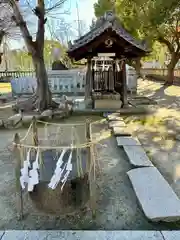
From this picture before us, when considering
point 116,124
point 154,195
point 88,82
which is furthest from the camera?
point 88,82

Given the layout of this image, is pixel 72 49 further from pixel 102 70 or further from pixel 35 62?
pixel 102 70

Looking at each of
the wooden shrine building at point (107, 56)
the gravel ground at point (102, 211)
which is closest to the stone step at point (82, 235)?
the gravel ground at point (102, 211)

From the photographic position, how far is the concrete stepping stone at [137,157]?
3.73 meters

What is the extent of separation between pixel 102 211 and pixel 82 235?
0.52 m

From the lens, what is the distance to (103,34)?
7.31 m

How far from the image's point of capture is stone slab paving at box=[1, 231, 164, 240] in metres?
2.23

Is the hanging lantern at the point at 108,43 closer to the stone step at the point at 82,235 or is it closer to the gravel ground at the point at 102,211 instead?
the gravel ground at the point at 102,211

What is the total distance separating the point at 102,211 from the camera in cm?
275

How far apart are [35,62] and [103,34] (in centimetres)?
244

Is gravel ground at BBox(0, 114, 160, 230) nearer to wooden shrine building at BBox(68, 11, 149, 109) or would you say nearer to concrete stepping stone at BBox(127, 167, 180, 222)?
concrete stepping stone at BBox(127, 167, 180, 222)

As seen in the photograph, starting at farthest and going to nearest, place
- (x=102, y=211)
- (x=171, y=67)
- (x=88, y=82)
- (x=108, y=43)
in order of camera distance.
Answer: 1. (x=171, y=67)
2. (x=88, y=82)
3. (x=108, y=43)
4. (x=102, y=211)

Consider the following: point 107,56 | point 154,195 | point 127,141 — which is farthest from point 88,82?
point 154,195

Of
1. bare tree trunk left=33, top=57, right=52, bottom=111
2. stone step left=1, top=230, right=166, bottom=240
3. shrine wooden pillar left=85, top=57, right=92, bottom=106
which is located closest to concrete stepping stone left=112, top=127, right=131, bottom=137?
shrine wooden pillar left=85, top=57, right=92, bottom=106

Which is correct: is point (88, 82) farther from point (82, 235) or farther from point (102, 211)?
point (82, 235)
